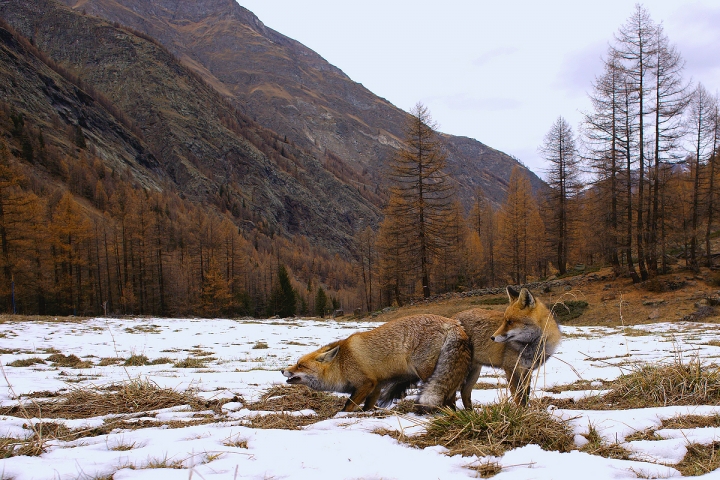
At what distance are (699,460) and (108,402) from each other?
228 inches

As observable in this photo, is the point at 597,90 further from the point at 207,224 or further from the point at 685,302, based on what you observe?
the point at 207,224

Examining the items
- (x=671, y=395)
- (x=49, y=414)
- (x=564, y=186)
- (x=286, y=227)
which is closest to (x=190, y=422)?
(x=49, y=414)

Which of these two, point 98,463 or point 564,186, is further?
point 564,186

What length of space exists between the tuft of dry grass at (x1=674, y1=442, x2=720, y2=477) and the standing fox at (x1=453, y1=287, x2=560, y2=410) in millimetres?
1608

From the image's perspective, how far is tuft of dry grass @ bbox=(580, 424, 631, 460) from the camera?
259cm

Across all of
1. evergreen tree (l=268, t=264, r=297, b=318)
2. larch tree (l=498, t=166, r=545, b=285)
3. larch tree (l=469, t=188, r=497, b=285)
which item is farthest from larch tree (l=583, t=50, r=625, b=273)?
evergreen tree (l=268, t=264, r=297, b=318)

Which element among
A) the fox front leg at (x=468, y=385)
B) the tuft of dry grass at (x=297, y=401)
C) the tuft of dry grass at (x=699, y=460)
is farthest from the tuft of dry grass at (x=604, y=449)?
the tuft of dry grass at (x=297, y=401)

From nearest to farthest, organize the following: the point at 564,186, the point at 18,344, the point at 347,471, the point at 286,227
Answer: the point at 347,471 < the point at 18,344 < the point at 564,186 < the point at 286,227

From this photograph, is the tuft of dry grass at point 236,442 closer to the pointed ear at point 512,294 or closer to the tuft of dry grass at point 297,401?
the tuft of dry grass at point 297,401

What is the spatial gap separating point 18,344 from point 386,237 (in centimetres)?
3933

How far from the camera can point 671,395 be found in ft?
12.9

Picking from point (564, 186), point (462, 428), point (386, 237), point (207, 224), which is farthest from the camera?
point (207, 224)

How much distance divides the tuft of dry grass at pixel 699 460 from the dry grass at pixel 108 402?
4694 millimetres

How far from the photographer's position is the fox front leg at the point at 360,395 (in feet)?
15.0
